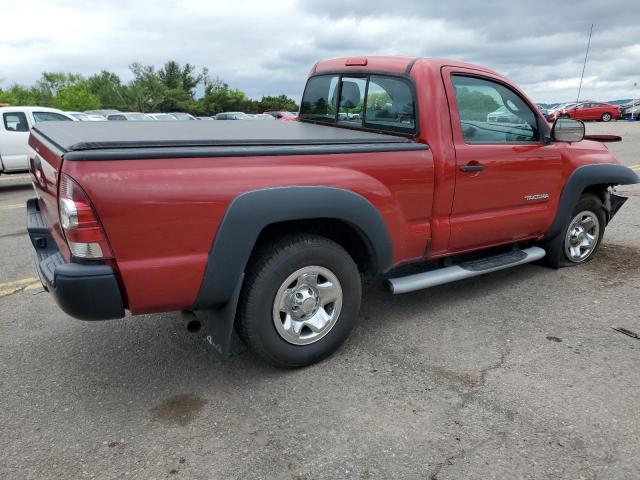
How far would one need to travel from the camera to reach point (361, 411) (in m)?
2.77

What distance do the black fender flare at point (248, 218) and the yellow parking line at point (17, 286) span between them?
8.86ft

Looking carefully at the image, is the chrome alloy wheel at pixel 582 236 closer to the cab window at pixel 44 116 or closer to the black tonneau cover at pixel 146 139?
the black tonneau cover at pixel 146 139

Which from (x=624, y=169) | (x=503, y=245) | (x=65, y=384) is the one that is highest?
(x=624, y=169)

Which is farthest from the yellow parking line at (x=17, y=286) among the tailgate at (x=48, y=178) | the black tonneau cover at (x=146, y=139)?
the black tonneau cover at (x=146, y=139)

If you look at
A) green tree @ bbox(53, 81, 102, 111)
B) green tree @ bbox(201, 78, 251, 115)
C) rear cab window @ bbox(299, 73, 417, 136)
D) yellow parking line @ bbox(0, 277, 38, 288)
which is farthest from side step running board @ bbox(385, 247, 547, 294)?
green tree @ bbox(53, 81, 102, 111)

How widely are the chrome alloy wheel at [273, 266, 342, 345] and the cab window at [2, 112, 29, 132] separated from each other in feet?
35.0

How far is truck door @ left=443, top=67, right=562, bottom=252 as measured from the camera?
11.9 feet

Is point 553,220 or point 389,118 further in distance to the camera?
point 553,220

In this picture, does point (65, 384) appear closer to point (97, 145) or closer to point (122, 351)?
point (122, 351)

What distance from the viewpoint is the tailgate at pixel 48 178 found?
8.35 feet

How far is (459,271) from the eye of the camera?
3.83 metres

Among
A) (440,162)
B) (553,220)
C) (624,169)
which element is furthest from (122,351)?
(624,169)

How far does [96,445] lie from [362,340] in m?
1.77

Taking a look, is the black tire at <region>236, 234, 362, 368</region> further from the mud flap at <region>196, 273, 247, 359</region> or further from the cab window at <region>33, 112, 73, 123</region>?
the cab window at <region>33, 112, 73, 123</region>
